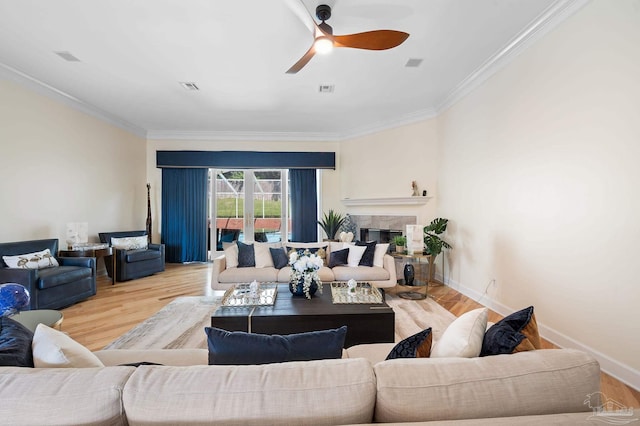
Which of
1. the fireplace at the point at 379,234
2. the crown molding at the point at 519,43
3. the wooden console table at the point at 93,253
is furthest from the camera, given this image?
the fireplace at the point at 379,234

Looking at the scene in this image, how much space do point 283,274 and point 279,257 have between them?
0.35 m

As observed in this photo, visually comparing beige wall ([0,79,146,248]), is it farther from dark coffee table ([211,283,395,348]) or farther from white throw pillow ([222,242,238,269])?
dark coffee table ([211,283,395,348])

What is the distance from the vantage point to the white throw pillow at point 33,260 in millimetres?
3386

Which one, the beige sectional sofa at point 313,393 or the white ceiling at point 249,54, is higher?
the white ceiling at point 249,54

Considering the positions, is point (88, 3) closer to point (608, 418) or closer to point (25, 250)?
A: point (25, 250)

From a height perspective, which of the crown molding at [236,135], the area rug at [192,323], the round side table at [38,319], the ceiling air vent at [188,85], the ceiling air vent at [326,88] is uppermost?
the ceiling air vent at [188,85]

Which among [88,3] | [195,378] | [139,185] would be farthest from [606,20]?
[139,185]

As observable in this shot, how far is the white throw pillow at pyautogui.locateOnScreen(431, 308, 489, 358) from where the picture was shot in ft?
3.74

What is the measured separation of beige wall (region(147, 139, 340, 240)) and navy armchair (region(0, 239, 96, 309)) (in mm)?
2705

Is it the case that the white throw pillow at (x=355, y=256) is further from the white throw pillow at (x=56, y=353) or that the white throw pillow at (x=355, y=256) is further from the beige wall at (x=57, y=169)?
the beige wall at (x=57, y=169)

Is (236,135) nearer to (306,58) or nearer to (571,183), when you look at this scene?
(306,58)

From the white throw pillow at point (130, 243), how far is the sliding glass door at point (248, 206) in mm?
1533

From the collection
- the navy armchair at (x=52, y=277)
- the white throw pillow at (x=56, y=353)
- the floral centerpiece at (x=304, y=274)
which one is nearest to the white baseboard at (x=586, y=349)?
the floral centerpiece at (x=304, y=274)

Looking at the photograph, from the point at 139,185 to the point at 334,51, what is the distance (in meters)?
5.30
